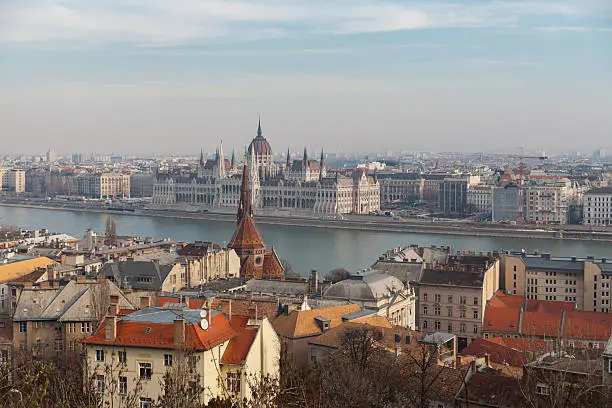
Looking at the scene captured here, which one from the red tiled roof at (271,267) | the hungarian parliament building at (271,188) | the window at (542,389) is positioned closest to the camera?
the window at (542,389)

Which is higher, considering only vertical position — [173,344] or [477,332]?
[173,344]

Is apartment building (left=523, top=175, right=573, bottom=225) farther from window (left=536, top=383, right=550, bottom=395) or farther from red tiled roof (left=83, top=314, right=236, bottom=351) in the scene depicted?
red tiled roof (left=83, top=314, right=236, bottom=351)

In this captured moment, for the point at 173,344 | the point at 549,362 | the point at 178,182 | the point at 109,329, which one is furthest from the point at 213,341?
the point at 178,182

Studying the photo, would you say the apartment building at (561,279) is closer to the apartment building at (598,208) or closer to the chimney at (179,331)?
the chimney at (179,331)

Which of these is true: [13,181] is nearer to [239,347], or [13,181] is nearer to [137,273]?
[137,273]

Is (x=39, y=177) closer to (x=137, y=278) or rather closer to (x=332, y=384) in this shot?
(x=137, y=278)

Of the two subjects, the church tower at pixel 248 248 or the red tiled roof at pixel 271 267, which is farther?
the church tower at pixel 248 248

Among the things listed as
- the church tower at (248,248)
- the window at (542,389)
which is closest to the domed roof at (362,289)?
the church tower at (248,248)
